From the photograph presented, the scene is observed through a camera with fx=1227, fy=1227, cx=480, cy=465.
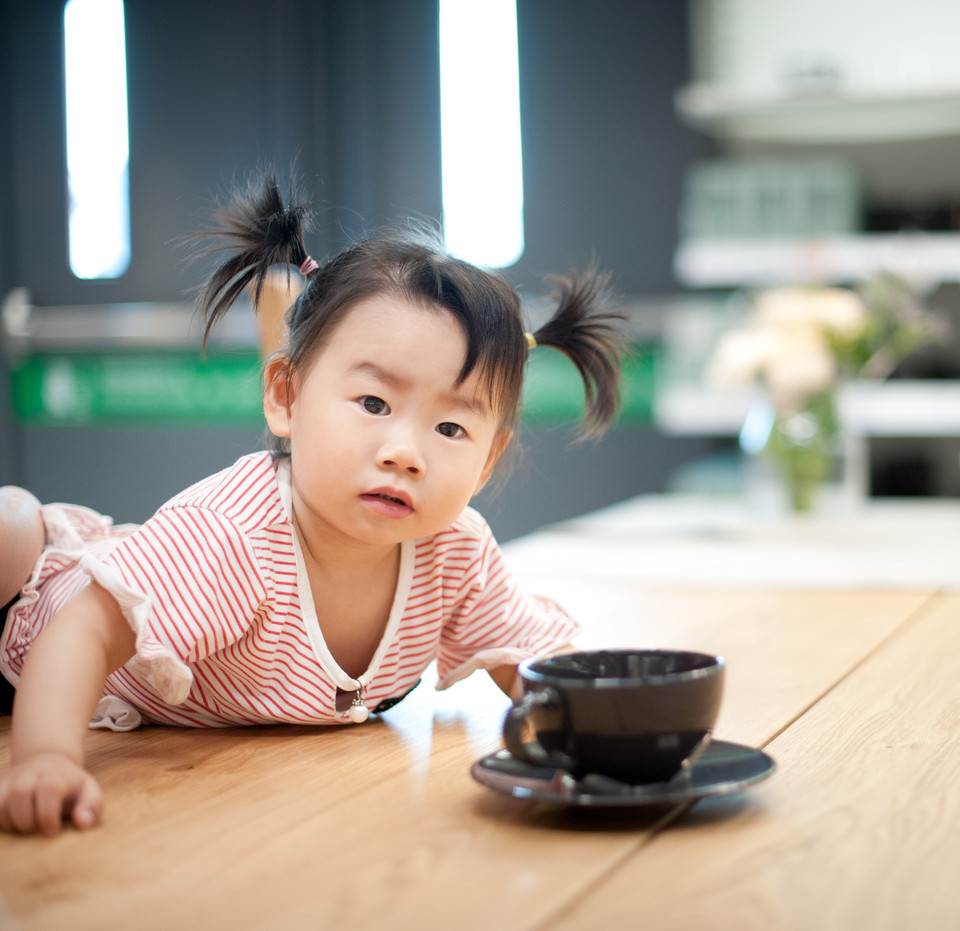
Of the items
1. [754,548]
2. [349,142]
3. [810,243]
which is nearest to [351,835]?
[754,548]

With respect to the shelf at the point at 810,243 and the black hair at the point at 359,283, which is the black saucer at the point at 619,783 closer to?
the black hair at the point at 359,283

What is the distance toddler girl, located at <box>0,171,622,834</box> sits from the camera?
0.73 m

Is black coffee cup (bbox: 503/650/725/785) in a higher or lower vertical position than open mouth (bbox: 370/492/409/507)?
lower

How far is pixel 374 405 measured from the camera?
0.77 m

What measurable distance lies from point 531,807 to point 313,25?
366 cm

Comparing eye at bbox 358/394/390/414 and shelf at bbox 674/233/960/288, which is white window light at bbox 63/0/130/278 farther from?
eye at bbox 358/394/390/414

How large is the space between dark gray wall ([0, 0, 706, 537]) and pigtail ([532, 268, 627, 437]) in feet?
9.36

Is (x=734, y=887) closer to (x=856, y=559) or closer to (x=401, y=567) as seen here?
(x=401, y=567)

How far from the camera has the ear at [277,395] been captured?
843 mm

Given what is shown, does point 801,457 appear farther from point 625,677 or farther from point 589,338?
point 625,677

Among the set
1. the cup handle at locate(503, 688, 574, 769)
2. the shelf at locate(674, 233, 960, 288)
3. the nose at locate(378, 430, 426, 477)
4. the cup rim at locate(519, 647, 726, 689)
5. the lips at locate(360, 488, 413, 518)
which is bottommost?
the cup handle at locate(503, 688, 574, 769)

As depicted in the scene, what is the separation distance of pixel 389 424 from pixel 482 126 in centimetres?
335

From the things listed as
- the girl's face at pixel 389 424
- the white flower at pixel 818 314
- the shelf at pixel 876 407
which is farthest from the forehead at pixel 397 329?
the shelf at pixel 876 407

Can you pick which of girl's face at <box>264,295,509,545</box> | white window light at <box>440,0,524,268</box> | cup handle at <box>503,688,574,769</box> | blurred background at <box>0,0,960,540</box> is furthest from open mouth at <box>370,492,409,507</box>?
white window light at <box>440,0,524,268</box>
